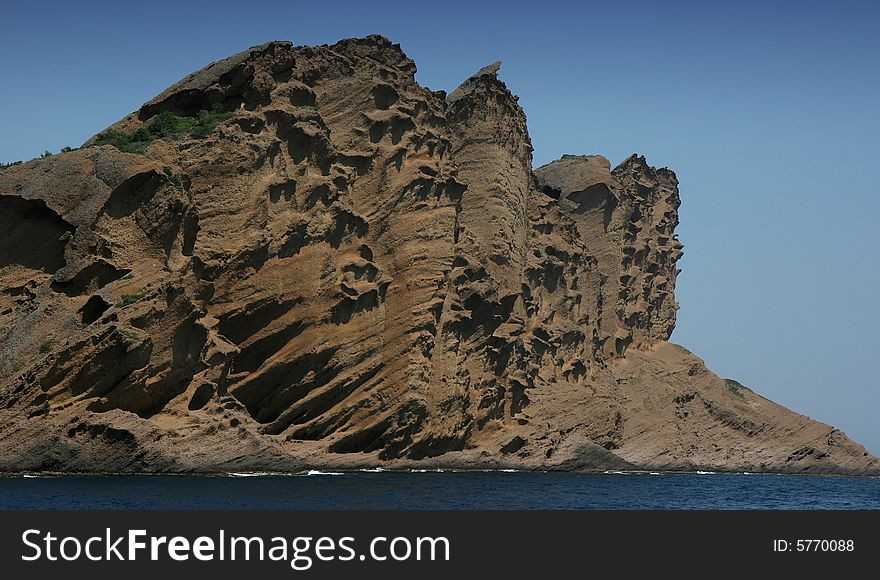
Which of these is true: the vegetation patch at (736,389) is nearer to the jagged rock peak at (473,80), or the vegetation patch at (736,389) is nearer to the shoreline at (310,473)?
the shoreline at (310,473)

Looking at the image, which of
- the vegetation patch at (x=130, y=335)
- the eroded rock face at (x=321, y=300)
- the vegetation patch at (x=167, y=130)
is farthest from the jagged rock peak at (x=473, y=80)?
the vegetation patch at (x=130, y=335)

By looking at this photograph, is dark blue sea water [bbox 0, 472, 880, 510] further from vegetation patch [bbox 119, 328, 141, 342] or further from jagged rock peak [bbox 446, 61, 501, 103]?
jagged rock peak [bbox 446, 61, 501, 103]

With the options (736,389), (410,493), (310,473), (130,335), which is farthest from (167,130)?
(736,389)

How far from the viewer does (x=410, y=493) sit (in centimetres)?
5375

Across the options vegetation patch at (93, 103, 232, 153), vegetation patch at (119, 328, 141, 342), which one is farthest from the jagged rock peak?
vegetation patch at (119, 328, 141, 342)

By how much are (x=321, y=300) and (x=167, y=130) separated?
12618 millimetres

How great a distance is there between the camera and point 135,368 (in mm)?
56531

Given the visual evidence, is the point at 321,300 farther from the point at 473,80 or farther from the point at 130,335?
the point at 473,80

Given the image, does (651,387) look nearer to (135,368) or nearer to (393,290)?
(393,290)

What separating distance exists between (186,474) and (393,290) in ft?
69.3

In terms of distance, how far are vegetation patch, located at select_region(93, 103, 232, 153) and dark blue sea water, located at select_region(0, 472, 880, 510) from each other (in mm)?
19661

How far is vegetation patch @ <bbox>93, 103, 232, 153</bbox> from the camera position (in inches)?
2660

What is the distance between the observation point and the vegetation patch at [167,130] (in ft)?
222

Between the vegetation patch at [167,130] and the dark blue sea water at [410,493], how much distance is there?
19.7m
